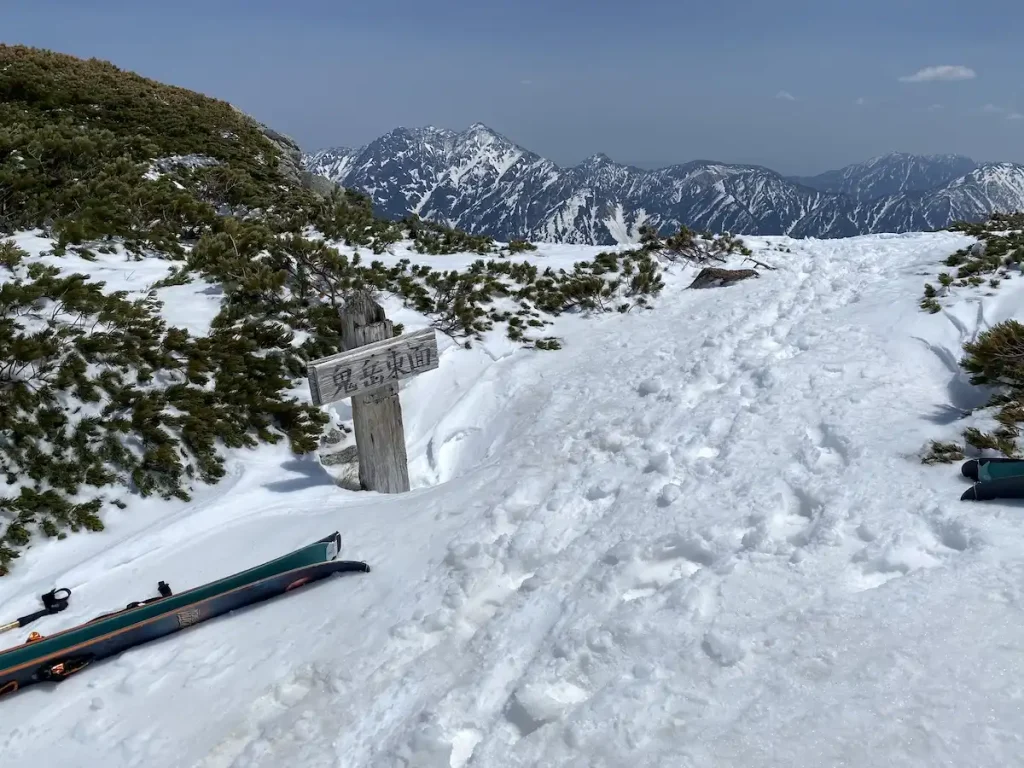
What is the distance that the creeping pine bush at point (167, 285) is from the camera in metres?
6.13

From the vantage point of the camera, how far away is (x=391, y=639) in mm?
3785

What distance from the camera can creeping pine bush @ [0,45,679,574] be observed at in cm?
613

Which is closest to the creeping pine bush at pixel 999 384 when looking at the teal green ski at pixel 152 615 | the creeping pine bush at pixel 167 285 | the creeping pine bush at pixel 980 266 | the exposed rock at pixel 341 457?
the creeping pine bush at pixel 980 266

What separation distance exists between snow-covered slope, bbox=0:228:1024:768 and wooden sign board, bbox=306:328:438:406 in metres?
1.20

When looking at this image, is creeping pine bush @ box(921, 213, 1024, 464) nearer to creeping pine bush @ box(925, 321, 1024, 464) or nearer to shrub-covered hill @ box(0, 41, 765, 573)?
creeping pine bush @ box(925, 321, 1024, 464)

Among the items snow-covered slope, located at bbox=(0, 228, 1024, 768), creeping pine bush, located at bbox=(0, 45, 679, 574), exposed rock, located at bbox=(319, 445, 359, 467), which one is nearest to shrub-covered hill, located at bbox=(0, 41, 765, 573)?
creeping pine bush, located at bbox=(0, 45, 679, 574)

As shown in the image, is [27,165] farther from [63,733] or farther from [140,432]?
[63,733]

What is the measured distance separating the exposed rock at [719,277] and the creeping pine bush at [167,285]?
1.02 m

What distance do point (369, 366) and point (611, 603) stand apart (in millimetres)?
3545

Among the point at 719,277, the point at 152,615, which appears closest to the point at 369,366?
the point at 152,615

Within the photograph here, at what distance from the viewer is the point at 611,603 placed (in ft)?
12.3

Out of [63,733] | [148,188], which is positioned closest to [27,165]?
[148,188]

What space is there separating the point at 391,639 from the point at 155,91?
27.4m

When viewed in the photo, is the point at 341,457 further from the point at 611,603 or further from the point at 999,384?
the point at 999,384
